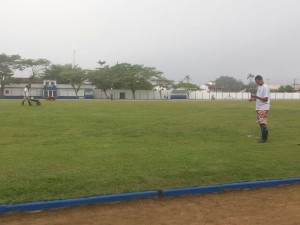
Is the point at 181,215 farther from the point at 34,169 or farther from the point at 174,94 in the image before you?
the point at 174,94

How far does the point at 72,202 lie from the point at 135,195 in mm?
942

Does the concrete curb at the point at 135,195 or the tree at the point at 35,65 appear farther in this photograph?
the tree at the point at 35,65

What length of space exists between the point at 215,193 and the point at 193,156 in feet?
7.80

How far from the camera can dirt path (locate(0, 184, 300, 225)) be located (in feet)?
15.6

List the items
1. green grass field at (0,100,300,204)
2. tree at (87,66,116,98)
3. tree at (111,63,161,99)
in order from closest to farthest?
green grass field at (0,100,300,204) < tree at (87,66,116,98) < tree at (111,63,161,99)

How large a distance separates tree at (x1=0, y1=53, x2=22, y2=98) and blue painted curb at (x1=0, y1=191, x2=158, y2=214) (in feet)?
253

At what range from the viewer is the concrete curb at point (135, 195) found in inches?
203

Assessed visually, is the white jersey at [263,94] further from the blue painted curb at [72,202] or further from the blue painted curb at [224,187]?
the blue painted curb at [72,202]

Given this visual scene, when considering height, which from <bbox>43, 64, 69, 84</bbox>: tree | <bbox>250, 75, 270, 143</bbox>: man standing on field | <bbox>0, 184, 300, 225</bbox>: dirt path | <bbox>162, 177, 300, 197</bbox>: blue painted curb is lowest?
<bbox>0, 184, 300, 225</bbox>: dirt path

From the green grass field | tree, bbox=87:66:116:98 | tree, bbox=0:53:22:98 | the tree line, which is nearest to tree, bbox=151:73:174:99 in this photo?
the tree line

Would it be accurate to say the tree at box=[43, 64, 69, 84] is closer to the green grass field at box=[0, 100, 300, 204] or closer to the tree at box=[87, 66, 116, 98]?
the tree at box=[87, 66, 116, 98]

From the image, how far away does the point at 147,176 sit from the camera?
6.70m

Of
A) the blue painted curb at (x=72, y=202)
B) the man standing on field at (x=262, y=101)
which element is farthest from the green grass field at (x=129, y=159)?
the man standing on field at (x=262, y=101)

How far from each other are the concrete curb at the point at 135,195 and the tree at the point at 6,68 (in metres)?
77.3
